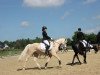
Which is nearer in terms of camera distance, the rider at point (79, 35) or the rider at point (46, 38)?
the rider at point (46, 38)

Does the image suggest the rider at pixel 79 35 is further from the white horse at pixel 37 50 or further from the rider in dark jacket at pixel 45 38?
the rider in dark jacket at pixel 45 38

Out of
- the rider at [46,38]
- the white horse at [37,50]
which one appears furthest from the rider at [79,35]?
the rider at [46,38]

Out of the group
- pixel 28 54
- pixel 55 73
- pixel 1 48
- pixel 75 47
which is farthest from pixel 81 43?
pixel 1 48

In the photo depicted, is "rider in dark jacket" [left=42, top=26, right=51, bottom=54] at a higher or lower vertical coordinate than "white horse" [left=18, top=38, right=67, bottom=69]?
higher

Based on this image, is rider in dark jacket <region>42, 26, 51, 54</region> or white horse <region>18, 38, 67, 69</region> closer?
rider in dark jacket <region>42, 26, 51, 54</region>

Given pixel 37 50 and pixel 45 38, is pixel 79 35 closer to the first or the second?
pixel 45 38

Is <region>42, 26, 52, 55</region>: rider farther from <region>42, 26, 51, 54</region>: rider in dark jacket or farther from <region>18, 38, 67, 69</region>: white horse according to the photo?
<region>18, 38, 67, 69</region>: white horse

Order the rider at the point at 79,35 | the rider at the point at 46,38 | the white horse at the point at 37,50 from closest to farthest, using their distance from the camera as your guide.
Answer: the rider at the point at 46,38
the white horse at the point at 37,50
the rider at the point at 79,35

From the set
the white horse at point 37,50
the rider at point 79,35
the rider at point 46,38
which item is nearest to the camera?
the rider at point 46,38

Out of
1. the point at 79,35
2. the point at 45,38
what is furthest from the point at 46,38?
the point at 79,35

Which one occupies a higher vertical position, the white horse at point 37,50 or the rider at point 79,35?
the rider at point 79,35

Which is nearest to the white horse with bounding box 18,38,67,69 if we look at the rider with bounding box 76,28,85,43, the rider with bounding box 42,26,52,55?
the rider with bounding box 42,26,52,55

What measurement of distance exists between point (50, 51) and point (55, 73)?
3221 millimetres

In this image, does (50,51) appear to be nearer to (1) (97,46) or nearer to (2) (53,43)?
(2) (53,43)
